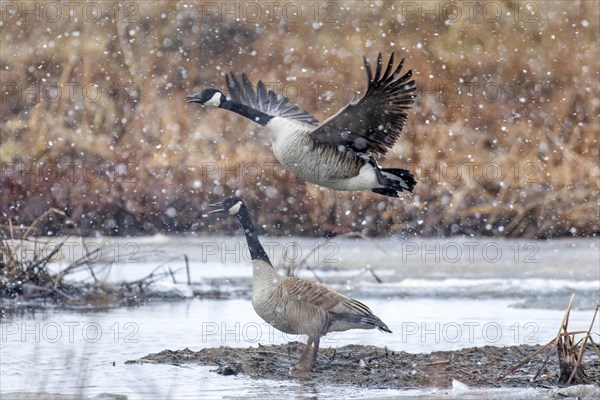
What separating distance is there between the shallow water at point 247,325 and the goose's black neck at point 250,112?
5.91ft

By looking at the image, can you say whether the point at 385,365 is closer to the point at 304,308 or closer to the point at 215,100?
the point at 304,308

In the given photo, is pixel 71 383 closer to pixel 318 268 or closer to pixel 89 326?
pixel 89 326

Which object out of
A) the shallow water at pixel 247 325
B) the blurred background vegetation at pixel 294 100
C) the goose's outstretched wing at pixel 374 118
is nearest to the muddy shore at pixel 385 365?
the shallow water at pixel 247 325

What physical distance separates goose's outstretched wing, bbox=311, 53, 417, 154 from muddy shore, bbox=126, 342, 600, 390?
1518mm

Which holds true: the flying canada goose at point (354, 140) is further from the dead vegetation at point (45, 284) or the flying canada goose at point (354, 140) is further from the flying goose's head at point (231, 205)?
the dead vegetation at point (45, 284)

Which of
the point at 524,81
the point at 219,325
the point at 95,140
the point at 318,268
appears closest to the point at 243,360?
the point at 219,325

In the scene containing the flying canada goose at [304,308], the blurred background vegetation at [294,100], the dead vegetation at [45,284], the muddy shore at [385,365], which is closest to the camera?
the muddy shore at [385,365]

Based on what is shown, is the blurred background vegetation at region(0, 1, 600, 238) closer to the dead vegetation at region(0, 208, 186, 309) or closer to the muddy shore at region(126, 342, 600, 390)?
the dead vegetation at region(0, 208, 186, 309)

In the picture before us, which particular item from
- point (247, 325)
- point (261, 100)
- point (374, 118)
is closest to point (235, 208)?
point (261, 100)

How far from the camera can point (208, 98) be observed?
7949 mm

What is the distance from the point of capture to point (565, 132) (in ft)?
59.3

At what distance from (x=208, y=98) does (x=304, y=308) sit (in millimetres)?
1789

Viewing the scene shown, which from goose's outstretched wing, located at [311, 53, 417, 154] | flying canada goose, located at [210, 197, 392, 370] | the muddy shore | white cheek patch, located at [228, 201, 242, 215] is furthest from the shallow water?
goose's outstretched wing, located at [311, 53, 417, 154]

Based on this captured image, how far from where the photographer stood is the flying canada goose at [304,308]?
23.7 feet
